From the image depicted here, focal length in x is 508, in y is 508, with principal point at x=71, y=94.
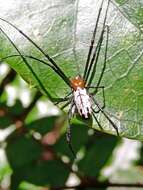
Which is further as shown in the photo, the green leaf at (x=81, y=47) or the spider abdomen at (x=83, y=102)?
the spider abdomen at (x=83, y=102)

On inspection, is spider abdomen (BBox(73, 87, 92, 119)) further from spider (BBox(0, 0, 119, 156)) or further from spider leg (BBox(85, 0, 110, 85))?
spider leg (BBox(85, 0, 110, 85))

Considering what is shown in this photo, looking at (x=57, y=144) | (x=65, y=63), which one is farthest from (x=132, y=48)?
(x=57, y=144)

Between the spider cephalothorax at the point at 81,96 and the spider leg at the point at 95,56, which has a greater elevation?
the spider leg at the point at 95,56

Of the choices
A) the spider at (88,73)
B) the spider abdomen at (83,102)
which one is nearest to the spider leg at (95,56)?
the spider at (88,73)

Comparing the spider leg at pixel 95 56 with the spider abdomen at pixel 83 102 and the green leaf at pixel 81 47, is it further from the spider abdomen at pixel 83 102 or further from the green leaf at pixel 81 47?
the spider abdomen at pixel 83 102

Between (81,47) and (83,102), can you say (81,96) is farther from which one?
(81,47)

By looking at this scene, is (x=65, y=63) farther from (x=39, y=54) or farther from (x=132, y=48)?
(x=132, y=48)

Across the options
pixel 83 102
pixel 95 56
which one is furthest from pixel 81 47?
pixel 83 102
